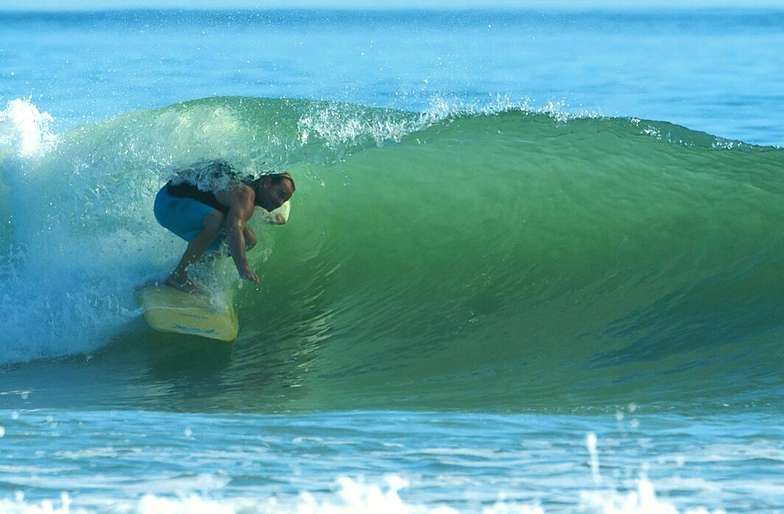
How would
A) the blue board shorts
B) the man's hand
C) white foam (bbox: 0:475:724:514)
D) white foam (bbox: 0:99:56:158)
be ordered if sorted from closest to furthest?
1. white foam (bbox: 0:475:724:514)
2. the man's hand
3. the blue board shorts
4. white foam (bbox: 0:99:56:158)

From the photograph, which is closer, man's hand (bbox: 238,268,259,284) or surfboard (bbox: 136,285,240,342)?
man's hand (bbox: 238,268,259,284)

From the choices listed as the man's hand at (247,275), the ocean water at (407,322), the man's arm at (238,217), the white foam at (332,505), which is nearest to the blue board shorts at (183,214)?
the man's arm at (238,217)

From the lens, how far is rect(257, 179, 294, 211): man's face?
6219 mm

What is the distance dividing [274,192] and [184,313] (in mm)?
927

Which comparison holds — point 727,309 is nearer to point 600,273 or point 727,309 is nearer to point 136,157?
point 600,273

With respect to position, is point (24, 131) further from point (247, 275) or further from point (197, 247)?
point (247, 275)

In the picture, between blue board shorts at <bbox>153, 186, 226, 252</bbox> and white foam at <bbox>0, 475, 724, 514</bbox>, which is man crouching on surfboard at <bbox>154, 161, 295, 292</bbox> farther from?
white foam at <bbox>0, 475, 724, 514</bbox>

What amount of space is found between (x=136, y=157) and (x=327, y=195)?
158 cm

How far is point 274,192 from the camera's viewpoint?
6227 millimetres

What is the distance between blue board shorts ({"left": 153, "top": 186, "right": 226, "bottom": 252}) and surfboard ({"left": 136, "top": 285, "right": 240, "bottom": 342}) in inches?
13.4

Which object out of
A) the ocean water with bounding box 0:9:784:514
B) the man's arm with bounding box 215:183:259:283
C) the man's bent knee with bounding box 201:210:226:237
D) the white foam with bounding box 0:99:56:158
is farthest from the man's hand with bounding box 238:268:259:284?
the white foam with bounding box 0:99:56:158

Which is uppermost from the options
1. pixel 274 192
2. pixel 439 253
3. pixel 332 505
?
pixel 274 192

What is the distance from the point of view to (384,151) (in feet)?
29.1

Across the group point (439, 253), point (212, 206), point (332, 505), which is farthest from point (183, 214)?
point (332, 505)
